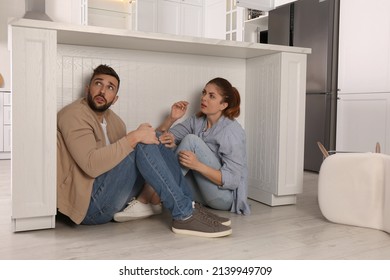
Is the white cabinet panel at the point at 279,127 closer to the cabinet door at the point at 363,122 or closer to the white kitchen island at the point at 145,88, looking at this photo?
the white kitchen island at the point at 145,88

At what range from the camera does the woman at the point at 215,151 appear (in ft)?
6.70

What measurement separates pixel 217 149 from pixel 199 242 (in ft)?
2.03

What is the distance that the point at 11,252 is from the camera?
1.52m

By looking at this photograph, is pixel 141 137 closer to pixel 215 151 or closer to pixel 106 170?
pixel 106 170

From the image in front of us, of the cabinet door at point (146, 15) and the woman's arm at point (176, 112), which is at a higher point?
the cabinet door at point (146, 15)

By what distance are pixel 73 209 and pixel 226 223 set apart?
2.21 feet

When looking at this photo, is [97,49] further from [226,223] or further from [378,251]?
[378,251]

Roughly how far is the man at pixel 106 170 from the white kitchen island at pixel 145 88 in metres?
0.07

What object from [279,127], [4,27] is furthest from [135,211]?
[4,27]

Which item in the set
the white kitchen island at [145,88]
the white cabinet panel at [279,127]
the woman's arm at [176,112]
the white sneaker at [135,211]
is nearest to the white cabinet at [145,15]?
the white kitchen island at [145,88]

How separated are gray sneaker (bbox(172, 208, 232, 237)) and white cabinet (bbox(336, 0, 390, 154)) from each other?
2139 mm

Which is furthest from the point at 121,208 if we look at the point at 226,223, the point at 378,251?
the point at 378,251

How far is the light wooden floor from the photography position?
1534 mm

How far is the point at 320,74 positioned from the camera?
3840 millimetres
